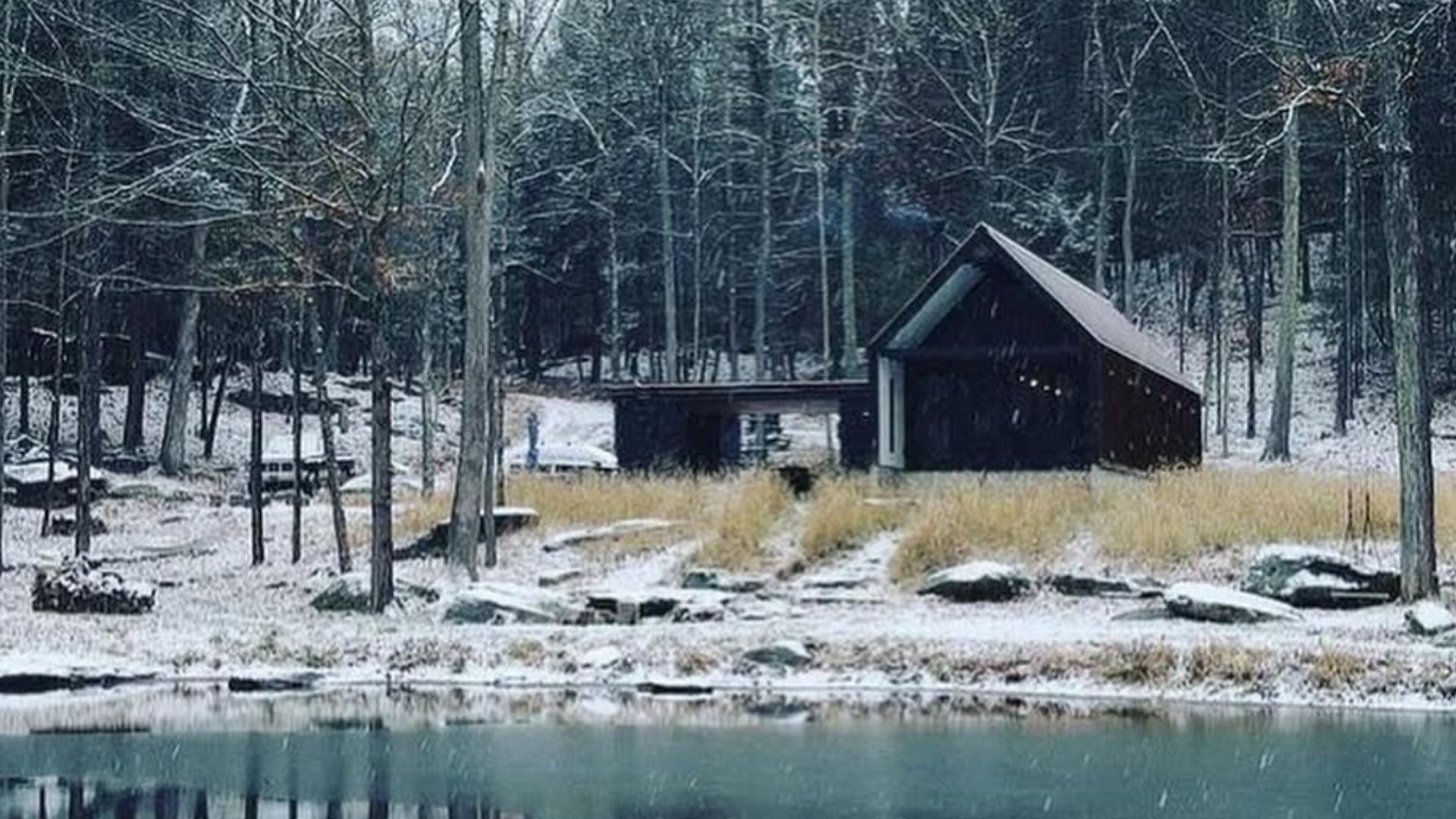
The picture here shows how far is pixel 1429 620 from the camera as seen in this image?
59.8 feet

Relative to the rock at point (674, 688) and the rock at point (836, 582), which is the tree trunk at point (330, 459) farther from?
the rock at point (674, 688)

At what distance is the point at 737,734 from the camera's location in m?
14.7

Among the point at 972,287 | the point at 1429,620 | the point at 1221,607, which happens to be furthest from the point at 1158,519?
the point at 972,287

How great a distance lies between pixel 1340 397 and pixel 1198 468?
1486cm

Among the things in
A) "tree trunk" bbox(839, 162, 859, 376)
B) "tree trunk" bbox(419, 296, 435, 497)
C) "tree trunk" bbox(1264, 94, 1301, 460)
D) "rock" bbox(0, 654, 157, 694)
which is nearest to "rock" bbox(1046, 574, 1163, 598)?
"rock" bbox(0, 654, 157, 694)

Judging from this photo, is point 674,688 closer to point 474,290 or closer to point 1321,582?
point 1321,582

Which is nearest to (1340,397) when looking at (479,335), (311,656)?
(479,335)

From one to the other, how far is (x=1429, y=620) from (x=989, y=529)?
7380 mm

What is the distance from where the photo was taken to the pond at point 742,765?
11.6 meters

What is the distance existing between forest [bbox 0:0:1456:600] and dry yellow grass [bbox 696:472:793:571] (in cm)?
388

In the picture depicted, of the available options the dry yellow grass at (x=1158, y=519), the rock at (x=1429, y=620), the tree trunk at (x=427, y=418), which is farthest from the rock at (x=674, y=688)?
the tree trunk at (x=427, y=418)

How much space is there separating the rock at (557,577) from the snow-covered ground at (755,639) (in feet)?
0.71

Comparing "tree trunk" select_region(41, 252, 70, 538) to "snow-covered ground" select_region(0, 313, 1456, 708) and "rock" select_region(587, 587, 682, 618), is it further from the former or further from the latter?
"rock" select_region(587, 587, 682, 618)

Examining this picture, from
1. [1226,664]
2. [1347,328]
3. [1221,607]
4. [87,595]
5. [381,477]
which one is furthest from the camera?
[1347,328]
